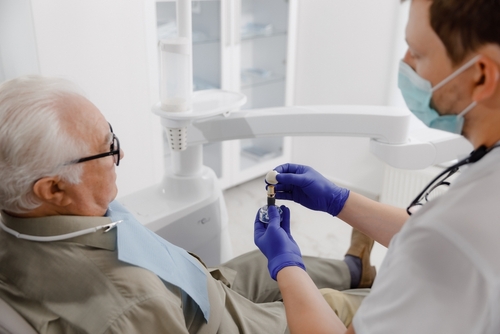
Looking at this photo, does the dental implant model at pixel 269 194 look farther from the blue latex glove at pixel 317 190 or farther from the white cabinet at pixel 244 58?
the white cabinet at pixel 244 58

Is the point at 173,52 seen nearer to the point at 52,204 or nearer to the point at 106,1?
the point at 52,204

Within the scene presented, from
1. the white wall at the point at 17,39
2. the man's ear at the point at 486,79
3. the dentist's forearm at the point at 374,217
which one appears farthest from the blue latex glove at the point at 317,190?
the white wall at the point at 17,39

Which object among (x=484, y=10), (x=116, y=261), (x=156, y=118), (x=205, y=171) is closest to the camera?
(x=484, y=10)

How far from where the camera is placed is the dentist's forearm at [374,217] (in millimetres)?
→ 1272

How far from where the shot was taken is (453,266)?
2.24 ft

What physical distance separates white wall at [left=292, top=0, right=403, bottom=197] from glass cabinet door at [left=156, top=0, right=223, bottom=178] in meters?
0.70

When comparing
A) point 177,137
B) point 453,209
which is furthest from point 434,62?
point 177,137

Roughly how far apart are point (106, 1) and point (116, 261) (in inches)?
59.7

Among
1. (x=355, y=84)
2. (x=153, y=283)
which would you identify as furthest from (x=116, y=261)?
(x=355, y=84)

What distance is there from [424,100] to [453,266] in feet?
0.94

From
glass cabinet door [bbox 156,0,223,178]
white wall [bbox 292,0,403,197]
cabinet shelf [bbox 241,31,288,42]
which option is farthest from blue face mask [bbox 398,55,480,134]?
cabinet shelf [bbox 241,31,288,42]

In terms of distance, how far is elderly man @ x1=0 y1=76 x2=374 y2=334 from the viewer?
3.15ft

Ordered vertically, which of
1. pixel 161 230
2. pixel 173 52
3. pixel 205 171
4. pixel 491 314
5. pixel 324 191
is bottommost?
pixel 161 230

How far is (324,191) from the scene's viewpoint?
4.38 ft
